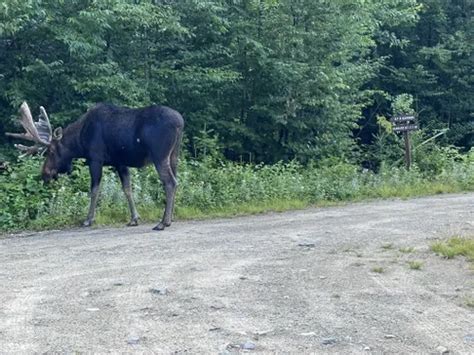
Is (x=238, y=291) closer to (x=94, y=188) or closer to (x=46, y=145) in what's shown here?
(x=94, y=188)

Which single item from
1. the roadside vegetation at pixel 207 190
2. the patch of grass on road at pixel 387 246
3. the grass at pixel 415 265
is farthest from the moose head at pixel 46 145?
the grass at pixel 415 265

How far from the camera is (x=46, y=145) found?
13445 mm

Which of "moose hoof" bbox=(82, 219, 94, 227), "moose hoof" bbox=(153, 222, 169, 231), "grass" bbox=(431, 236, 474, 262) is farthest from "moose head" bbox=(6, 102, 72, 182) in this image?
"grass" bbox=(431, 236, 474, 262)

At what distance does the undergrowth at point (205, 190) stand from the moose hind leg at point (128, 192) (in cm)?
50

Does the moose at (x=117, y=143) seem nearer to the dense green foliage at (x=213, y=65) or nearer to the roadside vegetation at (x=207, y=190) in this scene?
the roadside vegetation at (x=207, y=190)

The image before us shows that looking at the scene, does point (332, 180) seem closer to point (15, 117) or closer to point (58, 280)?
point (15, 117)

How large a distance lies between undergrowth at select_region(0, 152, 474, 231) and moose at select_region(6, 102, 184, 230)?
0.54 metres

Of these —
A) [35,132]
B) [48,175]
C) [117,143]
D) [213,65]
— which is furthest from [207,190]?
[213,65]

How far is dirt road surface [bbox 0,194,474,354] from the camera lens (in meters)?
5.63

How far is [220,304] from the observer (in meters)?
6.69

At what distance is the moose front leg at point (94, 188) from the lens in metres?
12.9

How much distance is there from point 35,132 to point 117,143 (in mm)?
1560

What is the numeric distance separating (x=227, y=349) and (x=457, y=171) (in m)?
14.6

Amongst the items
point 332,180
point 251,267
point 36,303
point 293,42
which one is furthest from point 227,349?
point 293,42
